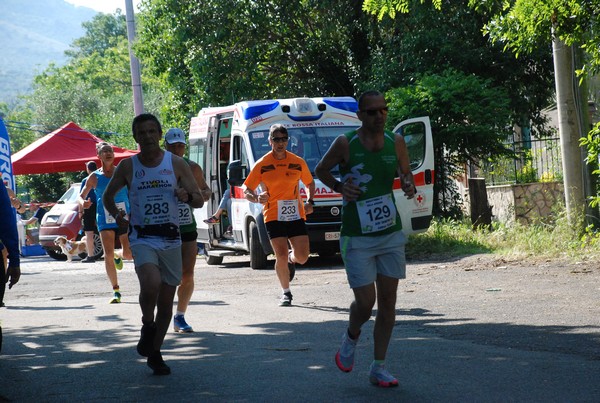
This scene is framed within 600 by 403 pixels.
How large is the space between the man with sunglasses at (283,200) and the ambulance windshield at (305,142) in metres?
4.93

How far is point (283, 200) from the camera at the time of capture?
11797mm

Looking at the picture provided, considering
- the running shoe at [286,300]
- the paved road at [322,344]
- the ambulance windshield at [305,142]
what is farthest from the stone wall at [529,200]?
the running shoe at [286,300]

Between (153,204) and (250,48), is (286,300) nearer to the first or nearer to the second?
(153,204)

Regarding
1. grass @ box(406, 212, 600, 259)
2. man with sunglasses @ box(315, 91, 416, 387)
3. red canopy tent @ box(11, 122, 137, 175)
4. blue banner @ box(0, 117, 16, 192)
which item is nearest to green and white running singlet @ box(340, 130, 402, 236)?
man with sunglasses @ box(315, 91, 416, 387)

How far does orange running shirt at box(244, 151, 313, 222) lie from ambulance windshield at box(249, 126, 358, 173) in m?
4.90

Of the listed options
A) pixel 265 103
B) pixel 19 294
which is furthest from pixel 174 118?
pixel 19 294

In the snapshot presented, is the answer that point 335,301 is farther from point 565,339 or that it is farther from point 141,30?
point 141,30

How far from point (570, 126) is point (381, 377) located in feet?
33.7

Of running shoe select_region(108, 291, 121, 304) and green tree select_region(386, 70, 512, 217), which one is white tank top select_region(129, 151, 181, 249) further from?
green tree select_region(386, 70, 512, 217)

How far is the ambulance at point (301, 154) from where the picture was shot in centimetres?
1666

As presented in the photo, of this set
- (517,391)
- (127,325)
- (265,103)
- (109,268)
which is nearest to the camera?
(517,391)

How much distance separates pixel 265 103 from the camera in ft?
56.9

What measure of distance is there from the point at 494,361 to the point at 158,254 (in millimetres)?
2440

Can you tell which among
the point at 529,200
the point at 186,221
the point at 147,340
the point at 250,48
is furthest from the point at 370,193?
the point at 250,48
